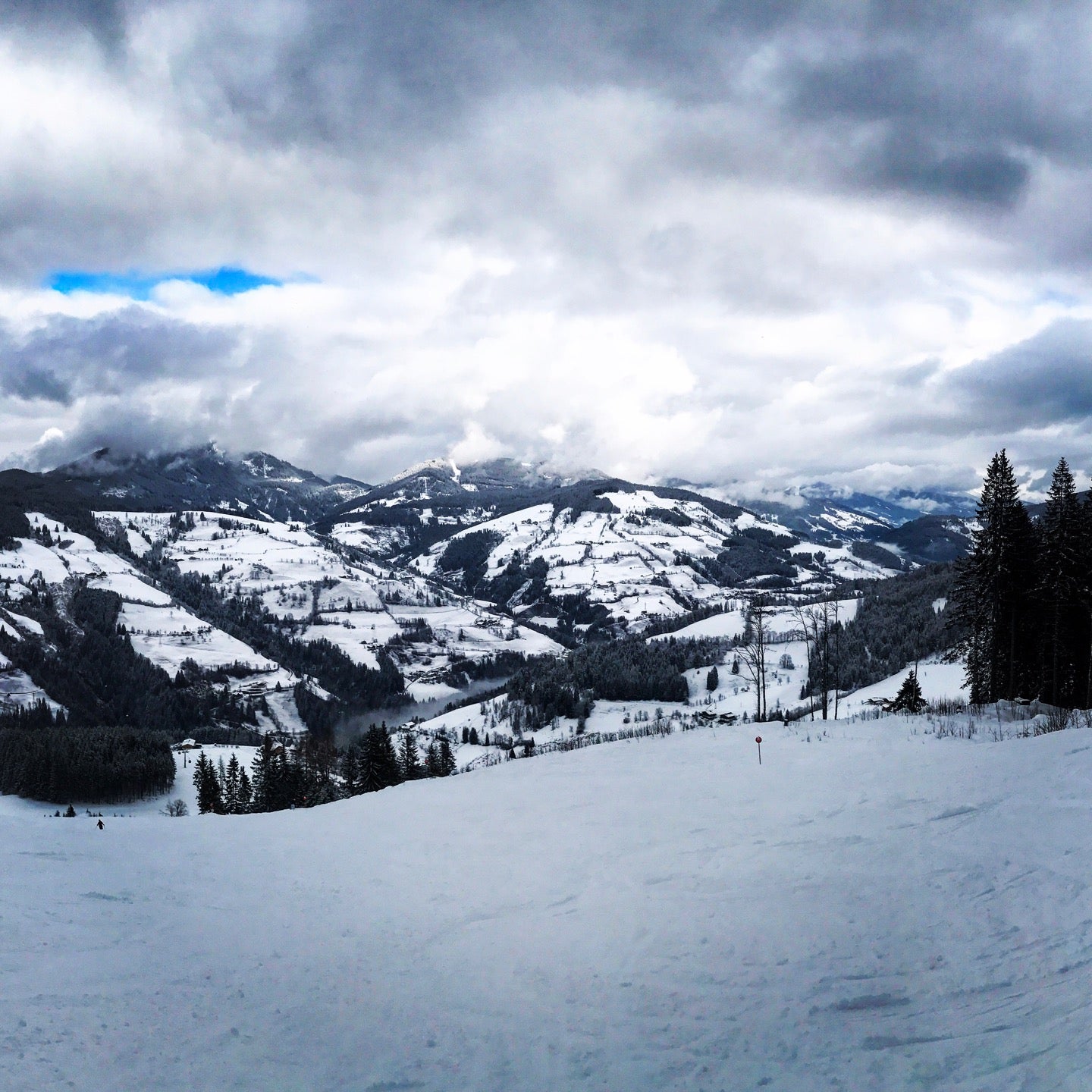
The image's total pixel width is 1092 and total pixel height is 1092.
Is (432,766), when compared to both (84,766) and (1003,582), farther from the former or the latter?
(84,766)

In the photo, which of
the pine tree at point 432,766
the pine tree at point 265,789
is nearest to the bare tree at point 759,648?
the pine tree at point 432,766

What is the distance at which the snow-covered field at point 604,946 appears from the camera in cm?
845

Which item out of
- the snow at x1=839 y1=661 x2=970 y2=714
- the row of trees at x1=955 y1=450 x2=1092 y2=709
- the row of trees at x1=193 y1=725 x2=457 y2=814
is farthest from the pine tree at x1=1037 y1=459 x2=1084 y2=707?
the row of trees at x1=193 y1=725 x2=457 y2=814

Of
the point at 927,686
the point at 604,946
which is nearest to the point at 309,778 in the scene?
the point at 927,686

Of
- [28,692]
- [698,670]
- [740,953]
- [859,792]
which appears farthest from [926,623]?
[28,692]

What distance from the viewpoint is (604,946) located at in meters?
11.9

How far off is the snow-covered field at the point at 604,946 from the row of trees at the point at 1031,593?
18.8 meters

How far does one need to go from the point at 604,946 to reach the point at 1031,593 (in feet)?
109

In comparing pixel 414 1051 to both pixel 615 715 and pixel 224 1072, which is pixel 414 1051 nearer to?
pixel 224 1072

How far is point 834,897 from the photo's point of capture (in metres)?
12.0

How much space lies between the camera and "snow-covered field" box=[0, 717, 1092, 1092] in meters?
8.45

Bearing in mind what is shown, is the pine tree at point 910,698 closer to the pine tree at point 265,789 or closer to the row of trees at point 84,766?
the pine tree at point 265,789

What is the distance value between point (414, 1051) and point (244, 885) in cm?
868

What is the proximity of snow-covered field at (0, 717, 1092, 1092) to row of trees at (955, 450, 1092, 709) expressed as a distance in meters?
18.8
